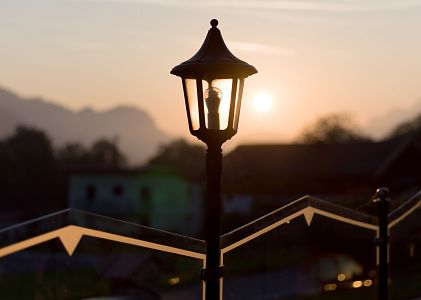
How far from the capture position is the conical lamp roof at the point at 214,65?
607 centimetres

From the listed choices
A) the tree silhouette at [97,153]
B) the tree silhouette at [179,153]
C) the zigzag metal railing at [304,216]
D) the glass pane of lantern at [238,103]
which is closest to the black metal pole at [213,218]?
the glass pane of lantern at [238,103]

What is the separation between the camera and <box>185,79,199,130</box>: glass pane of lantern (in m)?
6.12

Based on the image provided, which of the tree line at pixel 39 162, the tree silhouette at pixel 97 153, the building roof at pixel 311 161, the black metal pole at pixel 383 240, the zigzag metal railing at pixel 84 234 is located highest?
the tree silhouette at pixel 97 153

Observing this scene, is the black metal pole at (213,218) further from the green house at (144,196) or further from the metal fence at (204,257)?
the green house at (144,196)

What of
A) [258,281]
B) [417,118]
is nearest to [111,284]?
[258,281]

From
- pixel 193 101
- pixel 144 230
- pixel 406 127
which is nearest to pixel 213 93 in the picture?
pixel 193 101

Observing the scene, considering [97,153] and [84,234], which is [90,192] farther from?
[97,153]

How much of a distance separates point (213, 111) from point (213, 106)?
0.04 m

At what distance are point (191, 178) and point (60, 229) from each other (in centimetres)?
5418

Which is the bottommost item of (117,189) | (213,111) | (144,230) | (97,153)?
(144,230)

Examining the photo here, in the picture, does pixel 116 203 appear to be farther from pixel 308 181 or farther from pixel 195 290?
pixel 195 290

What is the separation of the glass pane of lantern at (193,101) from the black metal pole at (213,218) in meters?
0.21

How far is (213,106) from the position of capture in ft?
19.9

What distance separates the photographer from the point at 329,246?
12.4 metres
